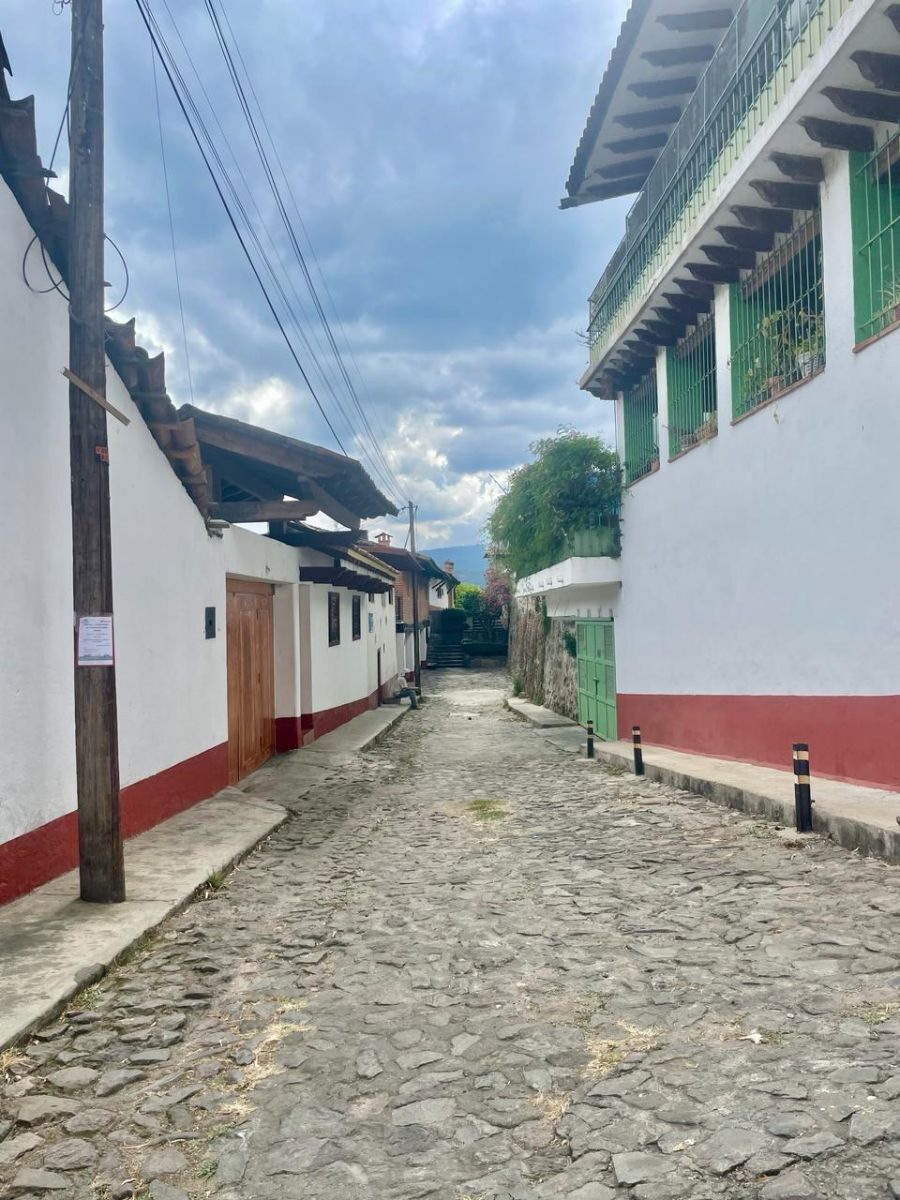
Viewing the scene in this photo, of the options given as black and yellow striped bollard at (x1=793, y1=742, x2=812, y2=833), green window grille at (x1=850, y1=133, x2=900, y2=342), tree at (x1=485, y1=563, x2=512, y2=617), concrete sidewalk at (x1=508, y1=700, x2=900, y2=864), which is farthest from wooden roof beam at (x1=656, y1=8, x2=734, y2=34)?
tree at (x1=485, y1=563, x2=512, y2=617)

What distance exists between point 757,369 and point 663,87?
17.9ft

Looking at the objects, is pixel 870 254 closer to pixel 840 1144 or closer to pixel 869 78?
pixel 869 78

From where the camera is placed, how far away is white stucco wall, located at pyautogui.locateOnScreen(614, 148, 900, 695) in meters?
7.21

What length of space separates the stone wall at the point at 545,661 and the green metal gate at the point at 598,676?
1240 mm

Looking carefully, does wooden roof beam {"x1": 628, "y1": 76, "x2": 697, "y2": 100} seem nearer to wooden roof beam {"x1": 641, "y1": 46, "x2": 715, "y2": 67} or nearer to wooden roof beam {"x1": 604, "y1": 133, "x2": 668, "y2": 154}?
wooden roof beam {"x1": 641, "y1": 46, "x2": 715, "y2": 67}

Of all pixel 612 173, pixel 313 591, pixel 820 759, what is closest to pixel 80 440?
pixel 820 759

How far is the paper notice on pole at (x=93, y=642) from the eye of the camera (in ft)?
16.6

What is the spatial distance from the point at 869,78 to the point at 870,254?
1.32m

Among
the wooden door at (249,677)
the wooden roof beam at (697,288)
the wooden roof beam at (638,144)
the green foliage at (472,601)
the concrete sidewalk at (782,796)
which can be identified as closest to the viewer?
the concrete sidewalk at (782,796)

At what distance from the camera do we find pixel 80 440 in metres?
5.16

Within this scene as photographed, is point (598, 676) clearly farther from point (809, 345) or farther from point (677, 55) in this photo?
point (677, 55)

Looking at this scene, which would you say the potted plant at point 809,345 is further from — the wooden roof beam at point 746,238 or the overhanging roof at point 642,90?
the overhanging roof at point 642,90

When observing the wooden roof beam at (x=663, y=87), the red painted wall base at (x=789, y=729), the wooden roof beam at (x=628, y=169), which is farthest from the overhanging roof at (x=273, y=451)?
the wooden roof beam at (x=628, y=169)

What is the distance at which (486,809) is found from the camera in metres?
9.02
